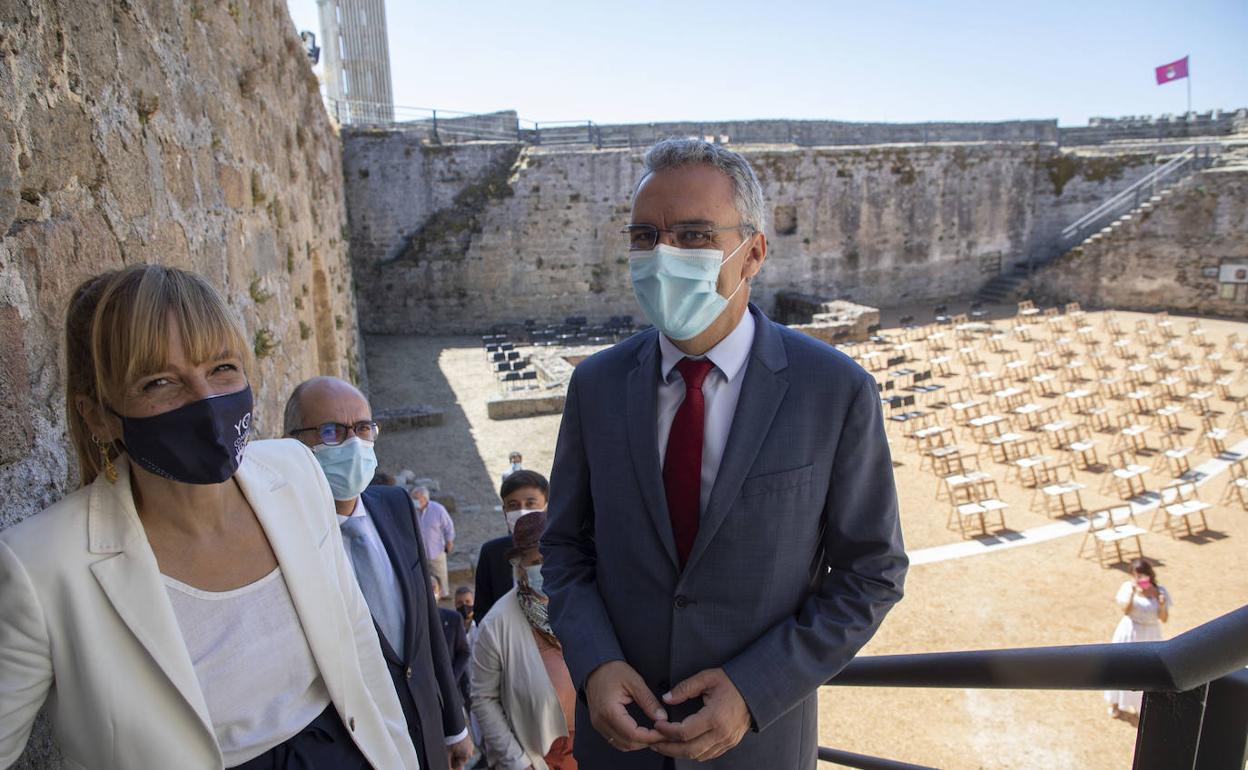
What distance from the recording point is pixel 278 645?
160 centimetres

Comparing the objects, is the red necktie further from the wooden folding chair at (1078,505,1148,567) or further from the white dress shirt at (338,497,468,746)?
the wooden folding chair at (1078,505,1148,567)

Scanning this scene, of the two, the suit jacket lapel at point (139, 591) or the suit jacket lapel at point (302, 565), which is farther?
the suit jacket lapel at point (302, 565)

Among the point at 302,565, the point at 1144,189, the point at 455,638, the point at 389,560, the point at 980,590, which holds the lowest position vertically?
the point at 980,590

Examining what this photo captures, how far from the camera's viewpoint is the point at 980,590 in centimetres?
771

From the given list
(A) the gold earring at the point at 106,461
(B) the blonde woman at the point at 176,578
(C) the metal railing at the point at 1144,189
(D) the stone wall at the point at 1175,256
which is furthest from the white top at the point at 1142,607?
(C) the metal railing at the point at 1144,189

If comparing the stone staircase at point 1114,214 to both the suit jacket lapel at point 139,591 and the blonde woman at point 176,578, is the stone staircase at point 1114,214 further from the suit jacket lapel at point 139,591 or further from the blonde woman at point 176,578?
the suit jacket lapel at point 139,591

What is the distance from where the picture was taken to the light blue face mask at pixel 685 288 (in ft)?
5.93

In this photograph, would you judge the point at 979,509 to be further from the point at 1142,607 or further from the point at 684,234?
the point at 684,234

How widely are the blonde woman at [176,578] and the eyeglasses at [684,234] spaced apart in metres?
0.89

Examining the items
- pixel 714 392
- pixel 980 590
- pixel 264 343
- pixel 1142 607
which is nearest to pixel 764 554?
pixel 714 392

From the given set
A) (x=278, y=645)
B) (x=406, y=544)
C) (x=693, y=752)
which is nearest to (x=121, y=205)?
(x=406, y=544)

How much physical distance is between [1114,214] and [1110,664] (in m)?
27.6

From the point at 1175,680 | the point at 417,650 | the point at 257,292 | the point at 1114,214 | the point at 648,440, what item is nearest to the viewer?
the point at 1175,680

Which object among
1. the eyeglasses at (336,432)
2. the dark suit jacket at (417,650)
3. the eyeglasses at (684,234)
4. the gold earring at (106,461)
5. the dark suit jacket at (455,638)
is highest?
the eyeglasses at (684,234)
